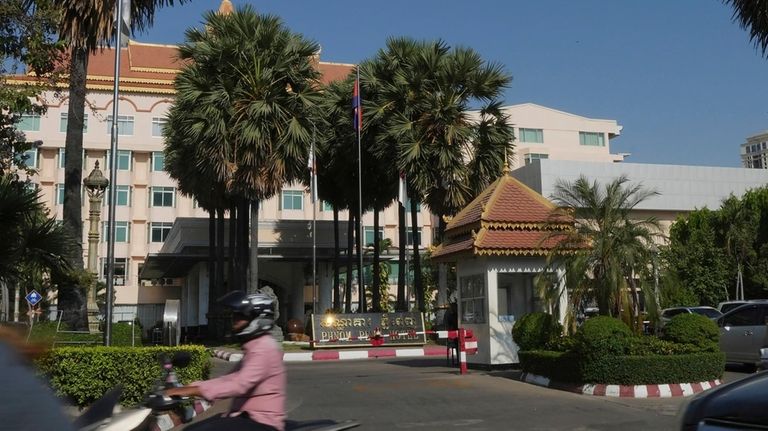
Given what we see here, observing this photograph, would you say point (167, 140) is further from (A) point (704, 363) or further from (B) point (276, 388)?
(B) point (276, 388)

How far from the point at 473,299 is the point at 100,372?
9.57m

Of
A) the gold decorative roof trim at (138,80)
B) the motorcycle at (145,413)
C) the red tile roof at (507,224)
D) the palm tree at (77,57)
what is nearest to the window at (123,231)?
the gold decorative roof trim at (138,80)

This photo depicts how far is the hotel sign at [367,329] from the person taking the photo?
26125 mm

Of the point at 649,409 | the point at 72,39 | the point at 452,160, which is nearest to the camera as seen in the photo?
the point at 649,409

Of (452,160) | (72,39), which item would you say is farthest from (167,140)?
(72,39)

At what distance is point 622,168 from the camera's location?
56.1 m

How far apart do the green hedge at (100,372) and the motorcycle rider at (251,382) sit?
642 centimetres

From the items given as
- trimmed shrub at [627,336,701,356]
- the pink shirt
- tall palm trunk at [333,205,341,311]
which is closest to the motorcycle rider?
the pink shirt

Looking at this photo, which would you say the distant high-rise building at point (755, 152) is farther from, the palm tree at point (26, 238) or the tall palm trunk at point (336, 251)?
the palm tree at point (26, 238)

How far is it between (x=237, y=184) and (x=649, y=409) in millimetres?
19166

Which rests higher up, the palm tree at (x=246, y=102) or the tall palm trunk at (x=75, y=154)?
the palm tree at (x=246, y=102)

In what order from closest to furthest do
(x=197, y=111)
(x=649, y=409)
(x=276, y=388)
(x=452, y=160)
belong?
(x=276, y=388)
(x=649, y=409)
(x=197, y=111)
(x=452, y=160)

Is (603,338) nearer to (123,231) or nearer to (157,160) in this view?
(123,231)

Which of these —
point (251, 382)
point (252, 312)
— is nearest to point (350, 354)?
point (252, 312)
